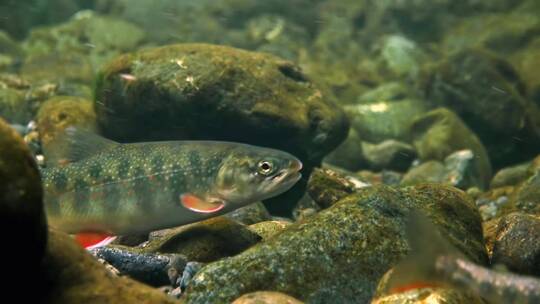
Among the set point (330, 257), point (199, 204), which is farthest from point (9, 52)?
point (330, 257)

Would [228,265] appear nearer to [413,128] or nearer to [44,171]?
[44,171]

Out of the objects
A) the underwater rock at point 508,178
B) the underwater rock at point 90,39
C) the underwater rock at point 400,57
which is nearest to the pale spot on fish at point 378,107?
the underwater rock at point 400,57

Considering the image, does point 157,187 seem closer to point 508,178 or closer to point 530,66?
point 508,178

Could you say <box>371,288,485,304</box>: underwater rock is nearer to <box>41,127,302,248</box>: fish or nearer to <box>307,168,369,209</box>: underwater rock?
<box>41,127,302,248</box>: fish

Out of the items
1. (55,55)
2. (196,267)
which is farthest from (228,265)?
(55,55)

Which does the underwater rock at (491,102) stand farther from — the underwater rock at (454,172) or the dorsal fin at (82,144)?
the dorsal fin at (82,144)
